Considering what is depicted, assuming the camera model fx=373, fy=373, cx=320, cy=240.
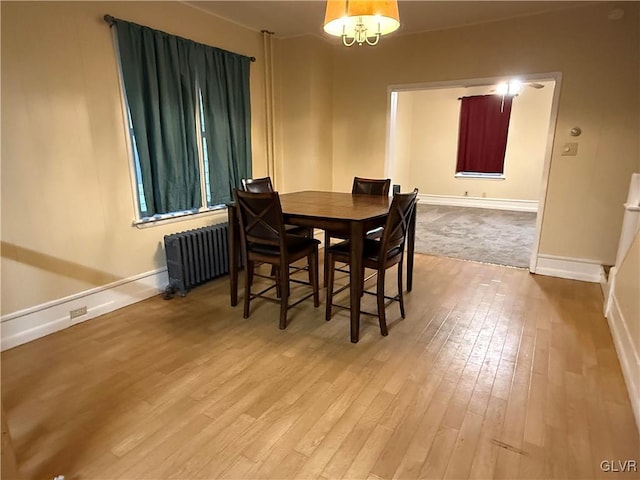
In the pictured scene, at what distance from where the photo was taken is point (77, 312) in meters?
2.82

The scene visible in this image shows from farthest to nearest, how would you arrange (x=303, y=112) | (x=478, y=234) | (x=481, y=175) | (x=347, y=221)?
(x=481, y=175) → (x=478, y=234) → (x=303, y=112) → (x=347, y=221)

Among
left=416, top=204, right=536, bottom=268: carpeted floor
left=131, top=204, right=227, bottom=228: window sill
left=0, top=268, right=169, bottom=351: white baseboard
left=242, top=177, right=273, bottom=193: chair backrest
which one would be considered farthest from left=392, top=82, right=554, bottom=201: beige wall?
left=0, top=268, right=169, bottom=351: white baseboard

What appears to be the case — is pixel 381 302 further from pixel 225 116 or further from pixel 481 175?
pixel 481 175

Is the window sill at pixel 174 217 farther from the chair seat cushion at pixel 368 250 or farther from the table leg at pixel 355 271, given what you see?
the table leg at pixel 355 271

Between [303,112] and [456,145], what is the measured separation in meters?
4.73

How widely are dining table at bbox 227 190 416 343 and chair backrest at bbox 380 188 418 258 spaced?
96 mm

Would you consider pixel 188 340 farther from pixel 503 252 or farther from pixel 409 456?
pixel 503 252

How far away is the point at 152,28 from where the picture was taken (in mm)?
3055

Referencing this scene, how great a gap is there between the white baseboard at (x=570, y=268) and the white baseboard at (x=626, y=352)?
37.9 inches

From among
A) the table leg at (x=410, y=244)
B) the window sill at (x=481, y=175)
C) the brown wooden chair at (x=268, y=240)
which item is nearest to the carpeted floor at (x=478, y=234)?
the window sill at (x=481, y=175)

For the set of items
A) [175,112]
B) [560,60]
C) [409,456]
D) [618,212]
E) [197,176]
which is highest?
[560,60]

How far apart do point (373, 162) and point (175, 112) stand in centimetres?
250

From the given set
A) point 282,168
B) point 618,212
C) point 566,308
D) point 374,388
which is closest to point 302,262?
point 282,168

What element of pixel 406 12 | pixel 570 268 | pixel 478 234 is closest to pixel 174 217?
pixel 406 12
